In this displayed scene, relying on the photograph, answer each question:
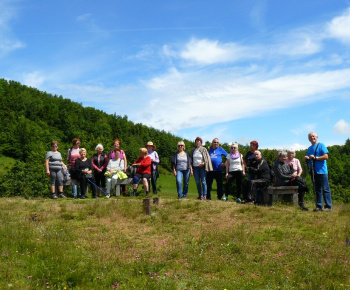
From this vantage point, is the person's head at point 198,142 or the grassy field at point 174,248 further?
the person's head at point 198,142

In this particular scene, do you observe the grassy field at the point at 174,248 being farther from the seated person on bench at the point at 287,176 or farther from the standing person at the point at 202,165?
the standing person at the point at 202,165

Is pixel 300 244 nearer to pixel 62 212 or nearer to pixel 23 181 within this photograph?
pixel 62 212

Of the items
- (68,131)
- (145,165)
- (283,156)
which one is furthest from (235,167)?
(68,131)

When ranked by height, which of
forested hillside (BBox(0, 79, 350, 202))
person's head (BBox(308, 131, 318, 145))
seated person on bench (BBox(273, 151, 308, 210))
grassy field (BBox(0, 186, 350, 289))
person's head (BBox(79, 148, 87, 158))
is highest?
forested hillside (BBox(0, 79, 350, 202))

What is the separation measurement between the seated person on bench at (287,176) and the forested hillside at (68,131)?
844 inches

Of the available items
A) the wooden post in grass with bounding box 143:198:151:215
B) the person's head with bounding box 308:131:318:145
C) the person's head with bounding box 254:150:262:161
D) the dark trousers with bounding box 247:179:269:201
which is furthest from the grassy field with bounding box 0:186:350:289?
the person's head with bounding box 308:131:318:145

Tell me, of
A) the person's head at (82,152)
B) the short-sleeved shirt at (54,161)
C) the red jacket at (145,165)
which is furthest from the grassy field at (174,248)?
the person's head at (82,152)

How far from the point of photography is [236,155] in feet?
37.9

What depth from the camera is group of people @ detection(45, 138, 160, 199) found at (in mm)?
12258

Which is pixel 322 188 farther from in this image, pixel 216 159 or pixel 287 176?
pixel 216 159

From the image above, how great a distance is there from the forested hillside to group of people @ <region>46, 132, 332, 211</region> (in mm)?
20034

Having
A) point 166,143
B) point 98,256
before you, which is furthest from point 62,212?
point 166,143

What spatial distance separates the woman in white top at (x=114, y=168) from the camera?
12586 mm

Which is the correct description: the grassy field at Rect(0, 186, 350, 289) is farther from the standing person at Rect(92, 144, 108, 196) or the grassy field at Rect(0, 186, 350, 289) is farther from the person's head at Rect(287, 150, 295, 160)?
the standing person at Rect(92, 144, 108, 196)
